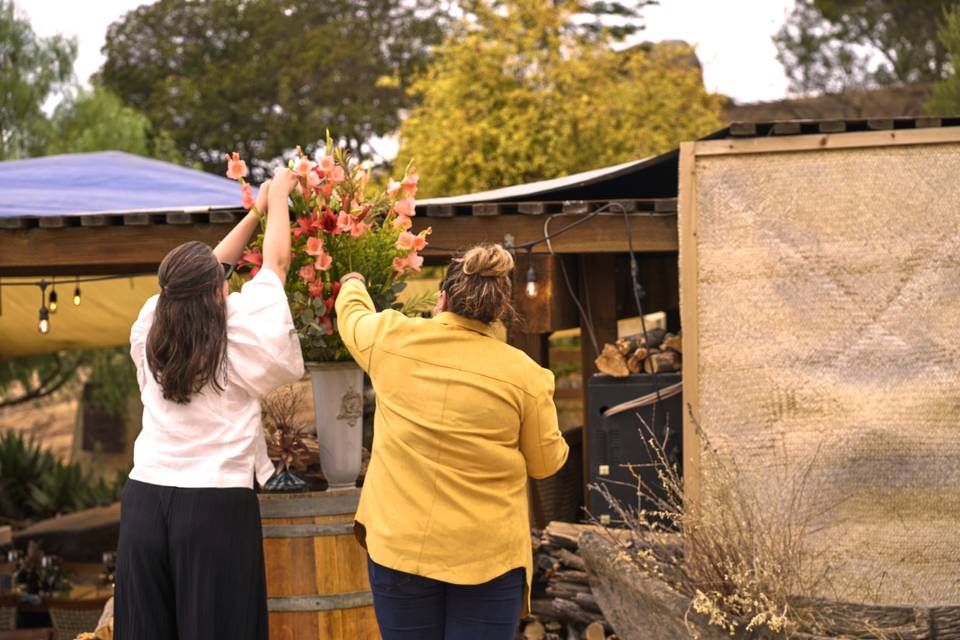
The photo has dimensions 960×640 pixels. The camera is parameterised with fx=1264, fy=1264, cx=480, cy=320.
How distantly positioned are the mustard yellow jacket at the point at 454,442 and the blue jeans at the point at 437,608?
40 mm

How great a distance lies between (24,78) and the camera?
17844 millimetres

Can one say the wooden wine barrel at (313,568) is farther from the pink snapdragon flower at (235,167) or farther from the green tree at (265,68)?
the green tree at (265,68)

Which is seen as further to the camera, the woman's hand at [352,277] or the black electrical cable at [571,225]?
the black electrical cable at [571,225]

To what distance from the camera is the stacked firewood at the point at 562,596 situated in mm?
5621

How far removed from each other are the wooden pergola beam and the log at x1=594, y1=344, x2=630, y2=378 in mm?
486

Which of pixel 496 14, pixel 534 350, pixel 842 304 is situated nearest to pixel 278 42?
pixel 496 14

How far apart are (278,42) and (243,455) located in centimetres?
2909

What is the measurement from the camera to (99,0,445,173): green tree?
1163 inches

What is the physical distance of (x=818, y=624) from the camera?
417 cm

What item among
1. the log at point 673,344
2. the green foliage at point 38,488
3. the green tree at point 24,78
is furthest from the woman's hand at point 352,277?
the green tree at point 24,78

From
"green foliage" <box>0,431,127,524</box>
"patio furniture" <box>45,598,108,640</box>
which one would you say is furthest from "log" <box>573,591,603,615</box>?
"green foliage" <box>0,431,127,524</box>

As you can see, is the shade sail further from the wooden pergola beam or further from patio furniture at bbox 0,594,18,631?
the wooden pergola beam

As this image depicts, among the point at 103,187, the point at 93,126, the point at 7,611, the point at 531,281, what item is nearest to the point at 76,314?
the point at 103,187

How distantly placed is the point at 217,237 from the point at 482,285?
3.35m
